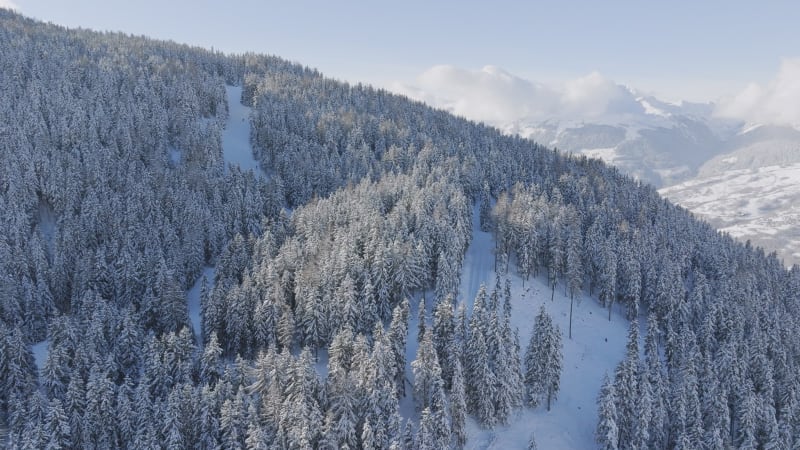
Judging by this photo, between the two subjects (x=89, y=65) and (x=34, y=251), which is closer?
(x=34, y=251)

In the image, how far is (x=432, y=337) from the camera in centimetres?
5484

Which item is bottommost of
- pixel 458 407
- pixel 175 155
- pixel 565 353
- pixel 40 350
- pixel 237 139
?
pixel 40 350

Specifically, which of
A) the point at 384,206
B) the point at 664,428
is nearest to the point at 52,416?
the point at 384,206

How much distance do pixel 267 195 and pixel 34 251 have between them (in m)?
47.1

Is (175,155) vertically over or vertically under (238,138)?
under

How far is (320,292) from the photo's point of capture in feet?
214

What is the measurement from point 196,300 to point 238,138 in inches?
3182

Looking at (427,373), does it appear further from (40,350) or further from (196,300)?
(40,350)

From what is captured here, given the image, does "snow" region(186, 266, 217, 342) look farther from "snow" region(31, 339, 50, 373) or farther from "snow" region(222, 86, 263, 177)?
A: "snow" region(222, 86, 263, 177)

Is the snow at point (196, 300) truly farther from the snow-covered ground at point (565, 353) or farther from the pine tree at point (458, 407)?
the pine tree at point (458, 407)

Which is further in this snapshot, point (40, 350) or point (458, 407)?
point (40, 350)

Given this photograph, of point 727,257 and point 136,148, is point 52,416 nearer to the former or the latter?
point 136,148

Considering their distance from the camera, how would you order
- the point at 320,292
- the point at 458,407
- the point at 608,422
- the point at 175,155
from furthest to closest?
1. the point at 175,155
2. the point at 320,292
3. the point at 608,422
4. the point at 458,407

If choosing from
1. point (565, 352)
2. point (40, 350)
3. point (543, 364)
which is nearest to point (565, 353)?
point (565, 352)
